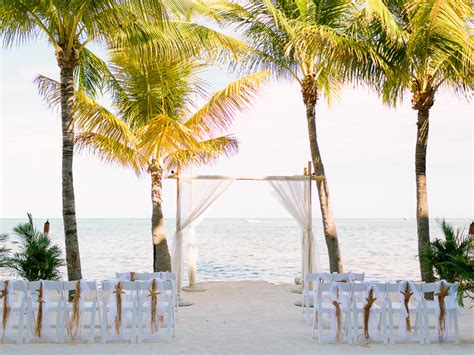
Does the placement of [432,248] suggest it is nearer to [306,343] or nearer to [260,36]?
[306,343]

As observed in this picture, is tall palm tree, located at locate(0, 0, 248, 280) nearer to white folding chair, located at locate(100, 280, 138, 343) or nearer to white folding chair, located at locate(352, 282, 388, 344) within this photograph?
white folding chair, located at locate(100, 280, 138, 343)

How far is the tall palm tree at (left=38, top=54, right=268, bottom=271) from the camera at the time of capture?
10.2 m

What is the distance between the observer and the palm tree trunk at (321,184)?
10719 mm

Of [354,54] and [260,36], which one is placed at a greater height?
[260,36]

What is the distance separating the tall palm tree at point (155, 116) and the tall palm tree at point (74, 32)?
107 cm

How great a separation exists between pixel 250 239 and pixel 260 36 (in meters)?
31.4

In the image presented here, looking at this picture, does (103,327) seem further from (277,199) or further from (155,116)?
(155,116)

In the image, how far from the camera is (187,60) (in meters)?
11.3

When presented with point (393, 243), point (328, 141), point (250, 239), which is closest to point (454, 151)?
point (393, 243)

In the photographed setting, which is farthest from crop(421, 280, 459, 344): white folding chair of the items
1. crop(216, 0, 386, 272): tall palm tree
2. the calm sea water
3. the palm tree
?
the calm sea water

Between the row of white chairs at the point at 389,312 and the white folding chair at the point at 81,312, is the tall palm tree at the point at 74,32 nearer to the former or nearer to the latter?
the white folding chair at the point at 81,312

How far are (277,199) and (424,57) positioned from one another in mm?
3176

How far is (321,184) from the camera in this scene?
10.7m

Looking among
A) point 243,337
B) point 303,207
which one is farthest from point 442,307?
point 303,207
